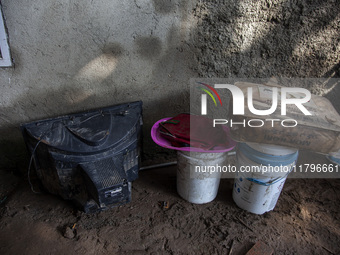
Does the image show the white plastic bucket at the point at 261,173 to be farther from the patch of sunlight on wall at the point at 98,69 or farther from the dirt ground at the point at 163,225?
the patch of sunlight on wall at the point at 98,69

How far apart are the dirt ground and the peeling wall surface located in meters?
0.65

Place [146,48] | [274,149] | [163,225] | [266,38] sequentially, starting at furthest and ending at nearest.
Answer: [266,38] → [146,48] → [163,225] → [274,149]

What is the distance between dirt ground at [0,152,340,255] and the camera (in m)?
1.74

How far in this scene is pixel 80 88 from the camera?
2018 millimetres

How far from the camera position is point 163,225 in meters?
1.90

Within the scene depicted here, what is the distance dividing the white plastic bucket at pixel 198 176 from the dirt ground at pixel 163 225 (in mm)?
89

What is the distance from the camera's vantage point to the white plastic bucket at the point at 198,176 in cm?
188

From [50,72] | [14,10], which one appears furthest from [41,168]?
[14,10]

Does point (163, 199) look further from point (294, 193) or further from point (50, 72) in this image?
point (50, 72)

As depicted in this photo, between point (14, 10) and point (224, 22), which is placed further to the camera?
point (224, 22)

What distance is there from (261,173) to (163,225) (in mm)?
850

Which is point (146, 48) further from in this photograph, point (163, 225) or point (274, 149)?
point (163, 225)

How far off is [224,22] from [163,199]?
1.61m

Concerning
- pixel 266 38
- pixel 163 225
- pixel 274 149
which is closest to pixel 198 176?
pixel 163 225
